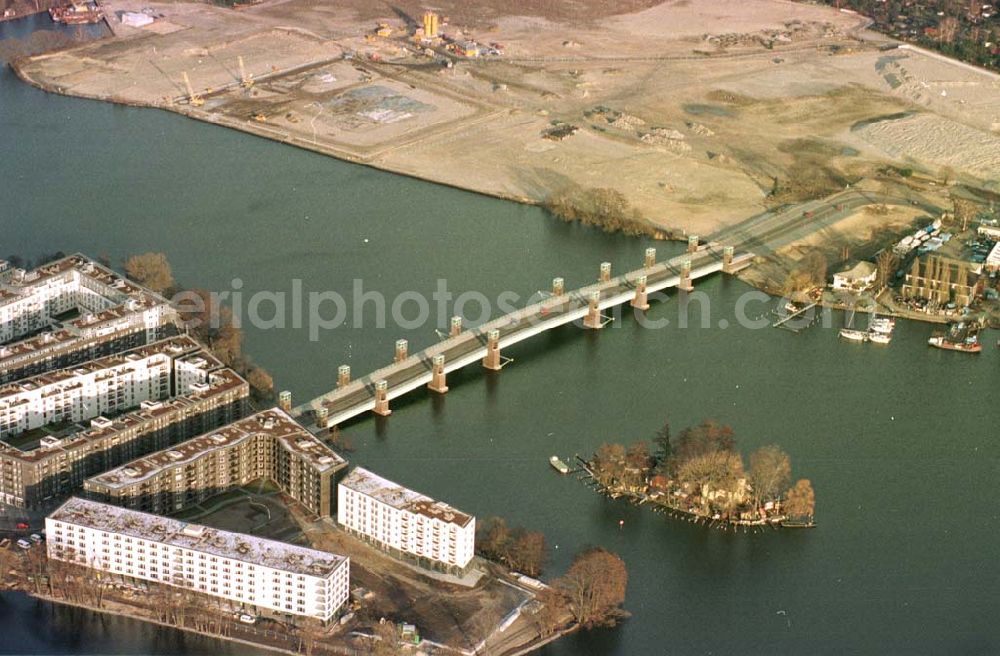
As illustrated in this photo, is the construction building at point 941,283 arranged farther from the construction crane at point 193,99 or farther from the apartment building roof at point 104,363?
the construction crane at point 193,99

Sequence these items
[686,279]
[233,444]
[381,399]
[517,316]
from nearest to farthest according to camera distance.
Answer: [233,444] → [381,399] → [517,316] → [686,279]

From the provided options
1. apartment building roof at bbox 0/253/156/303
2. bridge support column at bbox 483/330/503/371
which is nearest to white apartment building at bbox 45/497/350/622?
apartment building roof at bbox 0/253/156/303

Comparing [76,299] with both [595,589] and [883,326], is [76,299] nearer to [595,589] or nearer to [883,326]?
[595,589]

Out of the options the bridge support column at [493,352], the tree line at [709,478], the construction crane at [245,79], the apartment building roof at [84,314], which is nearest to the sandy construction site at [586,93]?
the construction crane at [245,79]

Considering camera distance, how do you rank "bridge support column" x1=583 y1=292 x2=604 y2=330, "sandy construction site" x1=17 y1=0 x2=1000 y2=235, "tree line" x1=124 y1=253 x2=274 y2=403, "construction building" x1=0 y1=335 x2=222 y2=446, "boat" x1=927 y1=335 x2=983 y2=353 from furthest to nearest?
1. "sandy construction site" x1=17 y1=0 x2=1000 y2=235
2. "bridge support column" x1=583 y1=292 x2=604 y2=330
3. "boat" x1=927 y1=335 x2=983 y2=353
4. "tree line" x1=124 y1=253 x2=274 y2=403
5. "construction building" x1=0 y1=335 x2=222 y2=446

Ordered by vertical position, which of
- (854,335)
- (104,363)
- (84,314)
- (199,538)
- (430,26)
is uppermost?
(430,26)

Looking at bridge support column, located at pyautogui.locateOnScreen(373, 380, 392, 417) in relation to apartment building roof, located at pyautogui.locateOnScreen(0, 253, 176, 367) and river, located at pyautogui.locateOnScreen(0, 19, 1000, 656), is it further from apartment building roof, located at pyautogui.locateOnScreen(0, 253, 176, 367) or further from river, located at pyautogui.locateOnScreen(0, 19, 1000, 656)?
apartment building roof, located at pyautogui.locateOnScreen(0, 253, 176, 367)

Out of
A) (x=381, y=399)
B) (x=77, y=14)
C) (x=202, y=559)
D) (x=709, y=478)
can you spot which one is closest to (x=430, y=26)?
(x=77, y=14)
